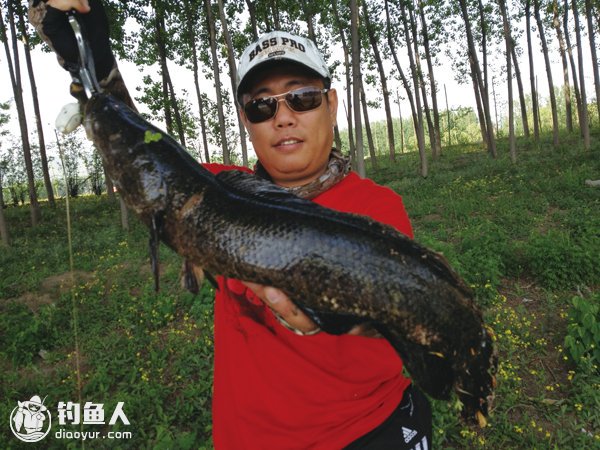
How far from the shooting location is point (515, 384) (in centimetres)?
405

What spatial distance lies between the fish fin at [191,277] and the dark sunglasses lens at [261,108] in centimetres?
86

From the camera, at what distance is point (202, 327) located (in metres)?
5.92

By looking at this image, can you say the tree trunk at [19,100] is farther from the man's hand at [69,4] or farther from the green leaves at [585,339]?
the green leaves at [585,339]

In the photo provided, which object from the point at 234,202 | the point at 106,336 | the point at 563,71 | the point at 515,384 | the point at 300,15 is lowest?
the point at 515,384

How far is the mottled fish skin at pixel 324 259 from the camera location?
47.0 inches

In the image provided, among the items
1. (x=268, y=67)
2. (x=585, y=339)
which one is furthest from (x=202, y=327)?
(x=585, y=339)

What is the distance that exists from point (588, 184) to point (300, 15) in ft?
49.1

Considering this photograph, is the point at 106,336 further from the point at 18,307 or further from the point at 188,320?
the point at 18,307

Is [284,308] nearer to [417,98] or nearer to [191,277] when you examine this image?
[191,277]

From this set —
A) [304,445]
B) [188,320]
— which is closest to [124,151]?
[304,445]

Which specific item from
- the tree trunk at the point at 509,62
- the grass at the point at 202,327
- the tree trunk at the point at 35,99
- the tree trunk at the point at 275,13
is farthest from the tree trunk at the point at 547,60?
the tree trunk at the point at 35,99

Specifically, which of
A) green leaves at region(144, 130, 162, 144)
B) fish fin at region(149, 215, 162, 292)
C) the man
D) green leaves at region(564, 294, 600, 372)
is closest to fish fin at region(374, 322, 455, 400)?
the man

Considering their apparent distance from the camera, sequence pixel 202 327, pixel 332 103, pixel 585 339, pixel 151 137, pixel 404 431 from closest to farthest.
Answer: pixel 151 137 → pixel 404 431 → pixel 332 103 → pixel 585 339 → pixel 202 327

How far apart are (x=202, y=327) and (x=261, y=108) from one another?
4917mm
